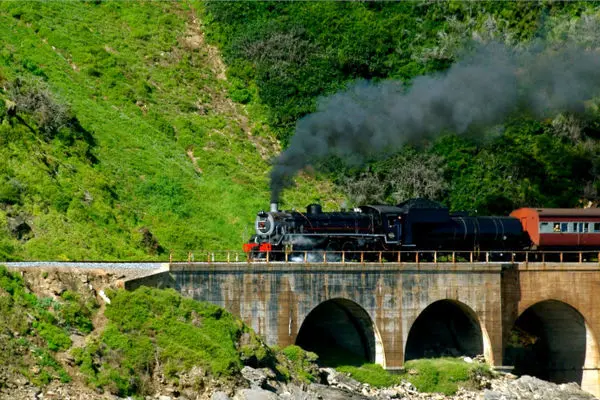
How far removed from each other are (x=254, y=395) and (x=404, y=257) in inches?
802

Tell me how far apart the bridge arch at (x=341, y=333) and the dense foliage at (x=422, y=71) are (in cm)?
2094

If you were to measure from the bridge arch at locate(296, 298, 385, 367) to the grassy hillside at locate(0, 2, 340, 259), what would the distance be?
453 inches

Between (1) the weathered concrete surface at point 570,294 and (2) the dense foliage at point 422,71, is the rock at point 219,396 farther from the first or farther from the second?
(2) the dense foliage at point 422,71

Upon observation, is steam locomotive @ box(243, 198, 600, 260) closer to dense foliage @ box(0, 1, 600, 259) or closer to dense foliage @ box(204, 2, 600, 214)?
Result: dense foliage @ box(0, 1, 600, 259)

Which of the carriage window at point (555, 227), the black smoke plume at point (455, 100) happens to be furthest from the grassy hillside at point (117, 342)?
the carriage window at point (555, 227)

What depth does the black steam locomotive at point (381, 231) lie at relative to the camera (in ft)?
208

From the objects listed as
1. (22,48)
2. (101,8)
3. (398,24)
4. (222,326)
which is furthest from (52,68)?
(222,326)

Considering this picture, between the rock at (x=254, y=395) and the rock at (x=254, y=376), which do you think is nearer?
the rock at (x=254, y=395)

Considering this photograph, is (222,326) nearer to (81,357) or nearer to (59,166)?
(81,357)

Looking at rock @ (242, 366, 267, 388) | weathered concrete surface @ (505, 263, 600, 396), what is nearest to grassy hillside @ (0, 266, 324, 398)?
rock @ (242, 366, 267, 388)

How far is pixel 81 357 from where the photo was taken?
160 ft

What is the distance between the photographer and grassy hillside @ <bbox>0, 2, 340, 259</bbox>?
6919 cm

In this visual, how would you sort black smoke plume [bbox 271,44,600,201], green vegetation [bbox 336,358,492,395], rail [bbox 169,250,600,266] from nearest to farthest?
green vegetation [bbox 336,358,492,395] < rail [bbox 169,250,600,266] < black smoke plume [bbox 271,44,600,201]

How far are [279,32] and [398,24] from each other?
396 inches
